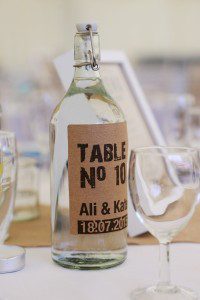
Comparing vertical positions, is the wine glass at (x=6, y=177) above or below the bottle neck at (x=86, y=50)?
below

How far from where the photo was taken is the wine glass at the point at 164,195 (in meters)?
0.52

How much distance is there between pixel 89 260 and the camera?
0.61m

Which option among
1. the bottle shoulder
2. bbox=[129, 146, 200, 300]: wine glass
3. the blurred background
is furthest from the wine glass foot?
the blurred background

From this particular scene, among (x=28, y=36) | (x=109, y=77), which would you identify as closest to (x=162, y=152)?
(x=109, y=77)

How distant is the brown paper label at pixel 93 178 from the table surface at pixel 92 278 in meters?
0.05

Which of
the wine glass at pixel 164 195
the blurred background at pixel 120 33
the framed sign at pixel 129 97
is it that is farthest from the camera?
the blurred background at pixel 120 33

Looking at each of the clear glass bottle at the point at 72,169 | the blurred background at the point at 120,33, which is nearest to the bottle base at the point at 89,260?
the clear glass bottle at the point at 72,169

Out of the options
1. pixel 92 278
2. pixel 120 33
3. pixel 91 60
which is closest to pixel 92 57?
pixel 91 60

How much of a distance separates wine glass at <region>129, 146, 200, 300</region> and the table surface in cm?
3

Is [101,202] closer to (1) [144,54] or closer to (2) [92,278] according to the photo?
(2) [92,278]

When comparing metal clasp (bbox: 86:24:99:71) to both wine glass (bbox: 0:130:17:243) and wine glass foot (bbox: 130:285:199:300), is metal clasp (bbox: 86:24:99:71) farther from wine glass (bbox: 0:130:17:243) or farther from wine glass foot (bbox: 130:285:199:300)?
wine glass foot (bbox: 130:285:199:300)

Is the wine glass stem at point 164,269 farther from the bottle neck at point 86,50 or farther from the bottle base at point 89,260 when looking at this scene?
the bottle neck at point 86,50

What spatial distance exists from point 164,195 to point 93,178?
103 millimetres

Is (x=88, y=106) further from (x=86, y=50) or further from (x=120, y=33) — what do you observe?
(x=120, y=33)
